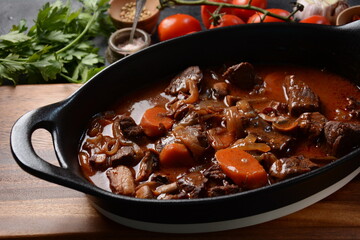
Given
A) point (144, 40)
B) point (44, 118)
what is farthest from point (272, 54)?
point (44, 118)

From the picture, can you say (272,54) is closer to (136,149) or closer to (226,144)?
(226,144)

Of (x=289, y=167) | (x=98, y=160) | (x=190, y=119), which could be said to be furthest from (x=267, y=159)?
(x=98, y=160)

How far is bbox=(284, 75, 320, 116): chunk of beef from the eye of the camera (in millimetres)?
3117

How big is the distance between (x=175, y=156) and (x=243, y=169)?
1.35 feet

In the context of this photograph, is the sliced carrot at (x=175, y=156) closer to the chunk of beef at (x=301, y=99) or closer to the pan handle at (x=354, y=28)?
the chunk of beef at (x=301, y=99)

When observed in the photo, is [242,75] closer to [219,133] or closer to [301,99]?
[301,99]

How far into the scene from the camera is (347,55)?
342cm

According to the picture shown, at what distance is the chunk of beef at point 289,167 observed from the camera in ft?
8.54

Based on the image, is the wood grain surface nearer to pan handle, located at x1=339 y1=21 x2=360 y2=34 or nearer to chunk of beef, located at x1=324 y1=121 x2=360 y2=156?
chunk of beef, located at x1=324 y1=121 x2=360 y2=156

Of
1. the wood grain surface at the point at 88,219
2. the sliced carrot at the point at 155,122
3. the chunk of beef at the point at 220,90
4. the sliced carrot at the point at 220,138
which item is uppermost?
the chunk of beef at the point at 220,90

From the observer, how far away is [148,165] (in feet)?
9.22

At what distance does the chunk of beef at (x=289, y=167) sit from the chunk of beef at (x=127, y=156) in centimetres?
78

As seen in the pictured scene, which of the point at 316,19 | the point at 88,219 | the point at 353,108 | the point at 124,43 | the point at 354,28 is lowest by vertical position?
the point at 88,219

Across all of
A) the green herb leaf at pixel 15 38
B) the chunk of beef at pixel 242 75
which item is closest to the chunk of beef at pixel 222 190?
the chunk of beef at pixel 242 75
